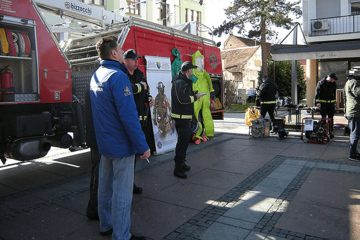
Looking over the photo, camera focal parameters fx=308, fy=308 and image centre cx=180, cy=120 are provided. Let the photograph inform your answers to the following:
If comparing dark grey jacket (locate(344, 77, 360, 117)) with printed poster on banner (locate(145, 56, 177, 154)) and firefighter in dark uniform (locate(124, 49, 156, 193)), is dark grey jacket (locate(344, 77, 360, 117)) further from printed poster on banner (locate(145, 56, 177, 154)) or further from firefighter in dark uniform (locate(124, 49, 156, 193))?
firefighter in dark uniform (locate(124, 49, 156, 193))

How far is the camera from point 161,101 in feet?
23.8

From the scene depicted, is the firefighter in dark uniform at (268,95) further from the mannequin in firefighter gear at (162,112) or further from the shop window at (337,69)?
the shop window at (337,69)

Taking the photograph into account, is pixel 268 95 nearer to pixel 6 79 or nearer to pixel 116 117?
pixel 6 79

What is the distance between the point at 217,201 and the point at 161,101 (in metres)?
3.53

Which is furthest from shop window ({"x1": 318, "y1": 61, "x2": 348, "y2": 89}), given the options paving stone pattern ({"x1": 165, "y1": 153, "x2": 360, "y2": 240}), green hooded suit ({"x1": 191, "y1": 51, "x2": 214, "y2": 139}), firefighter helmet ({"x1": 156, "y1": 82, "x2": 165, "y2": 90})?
firefighter helmet ({"x1": 156, "y1": 82, "x2": 165, "y2": 90})

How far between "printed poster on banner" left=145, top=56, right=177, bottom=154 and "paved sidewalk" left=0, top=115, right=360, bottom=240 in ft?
2.53

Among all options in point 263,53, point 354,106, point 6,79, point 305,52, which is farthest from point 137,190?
point 263,53

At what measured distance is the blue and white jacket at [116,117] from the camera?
9.21ft

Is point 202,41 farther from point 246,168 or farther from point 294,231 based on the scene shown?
point 294,231

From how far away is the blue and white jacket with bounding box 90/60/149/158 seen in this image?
9.21 feet

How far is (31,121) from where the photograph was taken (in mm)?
Result: 4668

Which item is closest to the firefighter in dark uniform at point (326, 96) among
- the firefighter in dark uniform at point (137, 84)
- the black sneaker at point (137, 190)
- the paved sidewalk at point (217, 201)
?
the paved sidewalk at point (217, 201)

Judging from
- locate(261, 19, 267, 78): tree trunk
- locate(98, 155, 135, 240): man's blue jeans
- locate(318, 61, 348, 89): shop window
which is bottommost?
locate(98, 155, 135, 240): man's blue jeans

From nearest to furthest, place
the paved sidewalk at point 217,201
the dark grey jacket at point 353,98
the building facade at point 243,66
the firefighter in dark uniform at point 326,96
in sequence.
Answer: the paved sidewalk at point 217,201, the dark grey jacket at point 353,98, the firefighter in dark uniform at point 326,96, the building facade at point 243,66
